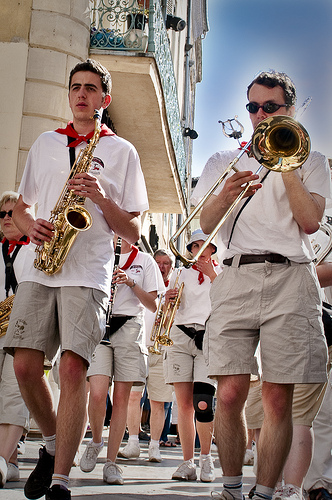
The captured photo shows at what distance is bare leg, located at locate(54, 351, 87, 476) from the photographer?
147 inches

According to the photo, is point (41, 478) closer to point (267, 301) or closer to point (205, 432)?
point (267, 301)

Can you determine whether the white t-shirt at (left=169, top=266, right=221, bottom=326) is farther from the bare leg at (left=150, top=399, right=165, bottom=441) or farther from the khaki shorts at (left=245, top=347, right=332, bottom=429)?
the khaki shorts at (left=245, top=347, right=332, bottom=429)

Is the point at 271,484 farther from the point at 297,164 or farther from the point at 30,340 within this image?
the point at 297,164

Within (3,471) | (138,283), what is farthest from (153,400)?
(3,471)

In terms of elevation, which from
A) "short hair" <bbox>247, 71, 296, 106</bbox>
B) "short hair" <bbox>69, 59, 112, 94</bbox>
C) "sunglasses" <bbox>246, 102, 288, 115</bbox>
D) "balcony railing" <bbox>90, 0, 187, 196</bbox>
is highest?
"balcony railing" <bbox>90, 0, 187, 196</bbox>

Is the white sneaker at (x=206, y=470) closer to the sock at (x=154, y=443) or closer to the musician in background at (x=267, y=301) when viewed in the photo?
the sock at (x=154, y=443)

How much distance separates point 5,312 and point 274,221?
7.45 feet

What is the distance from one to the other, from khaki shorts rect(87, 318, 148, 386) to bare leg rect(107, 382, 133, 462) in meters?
0.09

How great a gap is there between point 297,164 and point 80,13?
24.3 feet

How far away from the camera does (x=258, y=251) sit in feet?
14.0

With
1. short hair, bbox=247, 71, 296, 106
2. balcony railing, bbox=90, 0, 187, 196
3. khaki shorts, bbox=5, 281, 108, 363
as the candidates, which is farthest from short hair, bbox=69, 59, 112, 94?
balcony railing, bbox=90, 0, 187, 196

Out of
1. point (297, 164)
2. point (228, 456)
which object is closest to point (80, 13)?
point (297, 164)

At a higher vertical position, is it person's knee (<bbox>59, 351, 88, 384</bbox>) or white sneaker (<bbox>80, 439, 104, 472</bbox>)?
person's knee (<bbox>59, 351, 88, 384</bbox>)

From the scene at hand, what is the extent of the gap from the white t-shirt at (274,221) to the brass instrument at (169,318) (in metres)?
3.41
